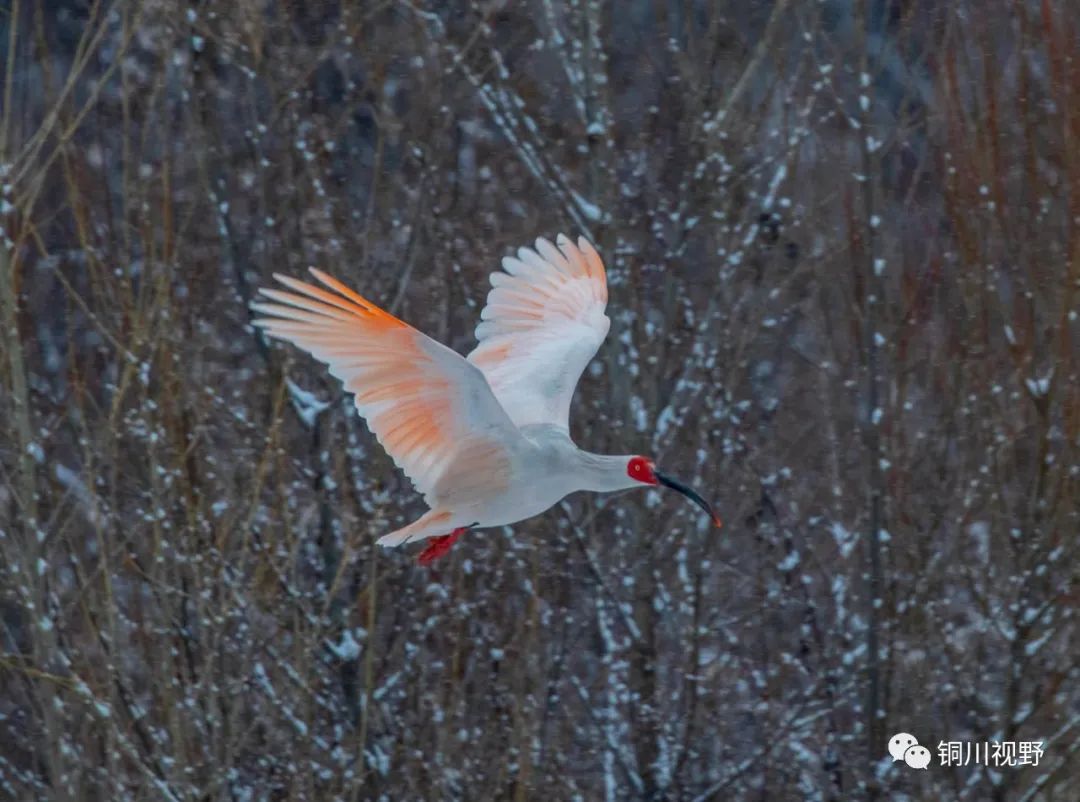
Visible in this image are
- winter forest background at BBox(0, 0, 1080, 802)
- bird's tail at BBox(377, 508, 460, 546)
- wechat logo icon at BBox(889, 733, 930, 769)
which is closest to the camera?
bird's tail at BBox(377, 508, 460, 546)

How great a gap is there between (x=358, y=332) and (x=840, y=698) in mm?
3946

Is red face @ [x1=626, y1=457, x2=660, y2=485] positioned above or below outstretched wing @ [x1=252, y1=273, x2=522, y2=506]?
below

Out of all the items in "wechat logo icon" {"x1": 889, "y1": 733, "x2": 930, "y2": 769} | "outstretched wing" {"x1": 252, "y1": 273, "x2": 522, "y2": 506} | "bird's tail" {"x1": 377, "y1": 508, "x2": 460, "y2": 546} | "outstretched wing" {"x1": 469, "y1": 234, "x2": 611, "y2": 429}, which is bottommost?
"bird's tail" {"x1": 377, "y1": 508, "x2": 460, "y2": 546}

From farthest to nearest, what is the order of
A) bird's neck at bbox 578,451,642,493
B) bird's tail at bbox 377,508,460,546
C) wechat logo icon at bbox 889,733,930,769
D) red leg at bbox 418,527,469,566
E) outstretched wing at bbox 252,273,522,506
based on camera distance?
wechat logo icon at bbox 889,733,930,769
red leg at bbox 418,527,469,566
bird's tail at bbox 377,508,460,546
bird's neck at bbox 578,451,642,493
outstretched wing at bbox 252,273,522,506

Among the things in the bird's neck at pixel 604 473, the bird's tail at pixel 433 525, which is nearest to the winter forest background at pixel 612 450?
the bird's tail at pixel 433 525

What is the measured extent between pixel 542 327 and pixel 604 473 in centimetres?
95

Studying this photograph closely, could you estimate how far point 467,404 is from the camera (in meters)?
6.05

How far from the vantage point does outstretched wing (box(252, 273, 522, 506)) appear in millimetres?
5875

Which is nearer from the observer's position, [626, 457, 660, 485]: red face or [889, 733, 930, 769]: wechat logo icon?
[626, 457, 660, 485]: red face

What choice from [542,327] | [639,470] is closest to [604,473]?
[639,470]

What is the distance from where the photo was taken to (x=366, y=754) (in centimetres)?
872

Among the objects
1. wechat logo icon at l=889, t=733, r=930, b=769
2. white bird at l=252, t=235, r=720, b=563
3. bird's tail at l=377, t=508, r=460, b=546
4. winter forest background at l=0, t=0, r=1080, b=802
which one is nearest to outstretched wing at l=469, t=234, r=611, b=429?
white bird at l=252, t=235, r=720, b=563

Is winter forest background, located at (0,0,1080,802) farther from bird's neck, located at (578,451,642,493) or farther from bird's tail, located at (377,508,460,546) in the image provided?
bird's neck, located at (578,451,642,493)

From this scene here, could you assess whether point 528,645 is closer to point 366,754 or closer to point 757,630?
point 366,754
